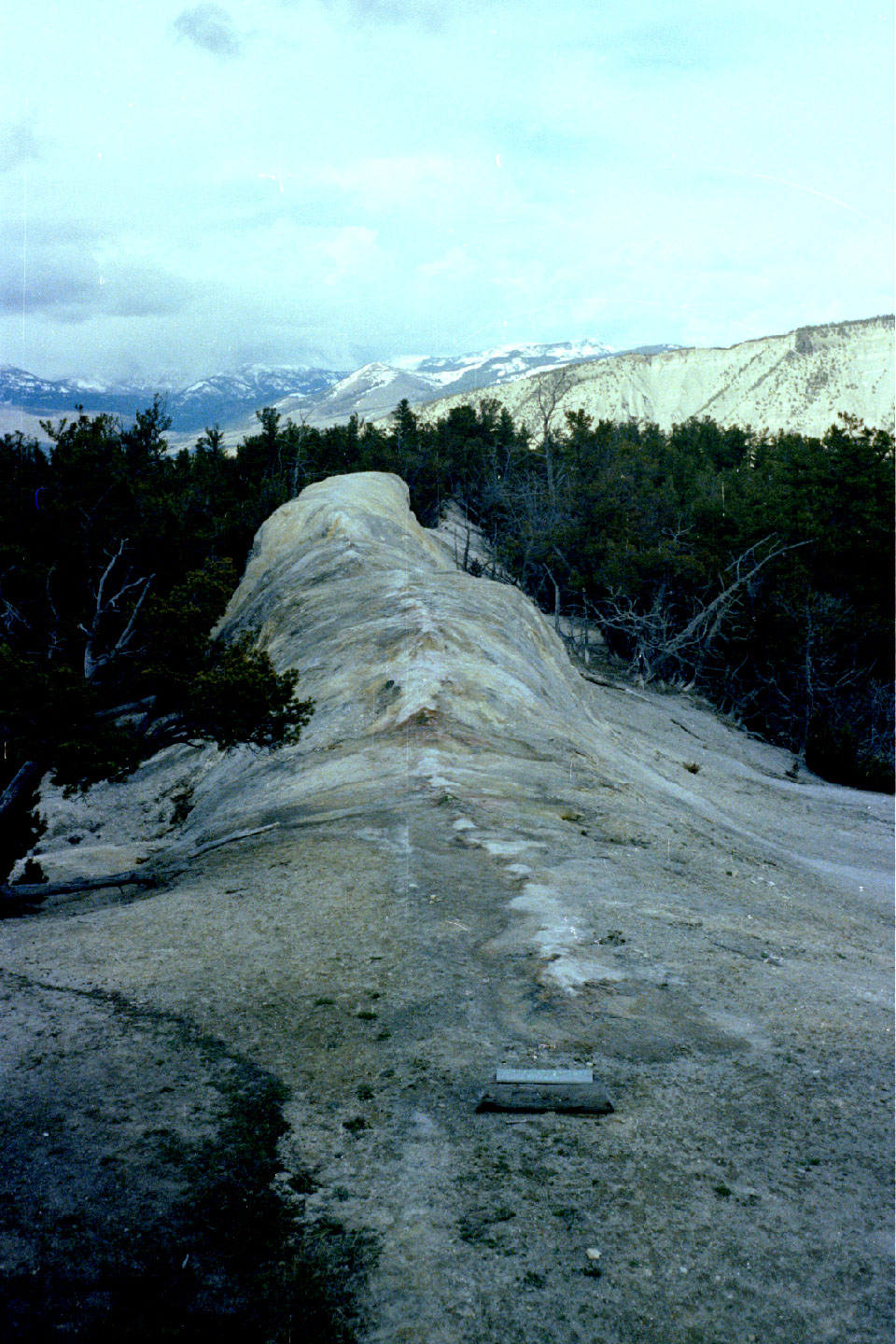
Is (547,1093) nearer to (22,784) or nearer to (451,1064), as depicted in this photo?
(451,1064)

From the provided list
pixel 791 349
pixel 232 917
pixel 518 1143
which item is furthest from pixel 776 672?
pixel 791 349

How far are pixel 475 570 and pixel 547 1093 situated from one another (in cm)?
3941

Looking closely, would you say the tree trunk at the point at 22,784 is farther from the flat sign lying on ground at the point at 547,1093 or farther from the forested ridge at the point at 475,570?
the flat sign lying on ground at the point at 547,1093

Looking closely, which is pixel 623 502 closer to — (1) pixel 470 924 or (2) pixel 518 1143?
(1) pixel 470 924

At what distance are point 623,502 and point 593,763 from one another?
28795 mm

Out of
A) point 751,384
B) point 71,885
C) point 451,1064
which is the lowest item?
point 71,885

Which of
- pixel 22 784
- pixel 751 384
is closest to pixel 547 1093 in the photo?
pixel 22 784

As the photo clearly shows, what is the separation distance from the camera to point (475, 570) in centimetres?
4416

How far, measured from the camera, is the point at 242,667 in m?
12.5

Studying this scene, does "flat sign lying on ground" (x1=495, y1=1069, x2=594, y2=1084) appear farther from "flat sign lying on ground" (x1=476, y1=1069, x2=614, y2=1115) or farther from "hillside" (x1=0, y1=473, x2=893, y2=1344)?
"hillside" (x1=0, y1=473, x2=893, y2=1344)

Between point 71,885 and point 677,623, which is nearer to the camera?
point 71,885

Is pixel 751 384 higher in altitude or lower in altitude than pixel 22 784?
higher

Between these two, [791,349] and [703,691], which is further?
[791,349]

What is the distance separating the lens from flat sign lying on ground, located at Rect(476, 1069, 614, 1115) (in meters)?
5.39
